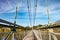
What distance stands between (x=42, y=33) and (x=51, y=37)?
1381 millimetres

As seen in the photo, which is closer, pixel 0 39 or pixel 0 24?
pixel 0 24

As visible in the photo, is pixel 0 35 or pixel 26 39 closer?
pixel 0 35

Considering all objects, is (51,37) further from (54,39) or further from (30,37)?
(30,37)

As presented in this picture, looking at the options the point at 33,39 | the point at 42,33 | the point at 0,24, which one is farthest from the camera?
the point at 42,33

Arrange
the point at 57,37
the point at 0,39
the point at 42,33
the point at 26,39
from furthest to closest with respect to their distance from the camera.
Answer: the point at 42,33 → the point at 26,39 → the point at 0,39 → the point at 57,37

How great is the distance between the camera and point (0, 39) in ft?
7.96

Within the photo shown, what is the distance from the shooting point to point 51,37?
2.25 meters

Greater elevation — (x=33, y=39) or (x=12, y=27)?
(x=12, y=27)

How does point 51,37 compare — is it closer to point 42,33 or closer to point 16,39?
point 16,39

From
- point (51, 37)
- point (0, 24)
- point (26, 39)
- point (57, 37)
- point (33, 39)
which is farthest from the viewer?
point (33, 39)

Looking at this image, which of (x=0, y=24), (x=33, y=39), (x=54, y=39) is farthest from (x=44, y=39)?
(x=0, y=24)

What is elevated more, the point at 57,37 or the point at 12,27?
the point at 12,27

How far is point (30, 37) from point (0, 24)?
190 centimetres

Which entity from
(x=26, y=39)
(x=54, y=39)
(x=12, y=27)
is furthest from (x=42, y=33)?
(x=12, y=27)
